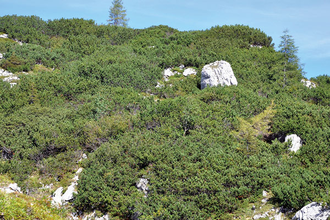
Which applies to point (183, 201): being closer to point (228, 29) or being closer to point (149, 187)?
point (149, 187)

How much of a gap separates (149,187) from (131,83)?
12406mm

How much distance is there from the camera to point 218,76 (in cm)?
2222

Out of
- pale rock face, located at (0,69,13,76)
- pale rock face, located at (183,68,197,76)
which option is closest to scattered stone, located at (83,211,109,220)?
pale rock face, located at (0,69,13,76)

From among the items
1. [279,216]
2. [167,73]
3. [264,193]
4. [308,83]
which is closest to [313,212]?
[279,216]

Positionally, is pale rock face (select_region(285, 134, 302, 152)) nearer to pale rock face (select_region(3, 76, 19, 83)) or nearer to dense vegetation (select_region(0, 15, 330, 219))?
dense vegetation (select_region(0, 15, 330, 219))

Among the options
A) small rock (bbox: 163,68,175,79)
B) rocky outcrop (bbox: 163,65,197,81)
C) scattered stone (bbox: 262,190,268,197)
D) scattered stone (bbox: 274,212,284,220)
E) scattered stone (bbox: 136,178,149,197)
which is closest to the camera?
scattered stone (bbox: 274,212,284,220)

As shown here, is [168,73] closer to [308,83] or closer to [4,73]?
[308,83]

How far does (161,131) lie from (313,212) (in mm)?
8627

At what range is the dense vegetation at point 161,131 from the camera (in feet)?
36.1

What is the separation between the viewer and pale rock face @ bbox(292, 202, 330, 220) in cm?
810

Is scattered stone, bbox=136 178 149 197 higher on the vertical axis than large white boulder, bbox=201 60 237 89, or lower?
lower

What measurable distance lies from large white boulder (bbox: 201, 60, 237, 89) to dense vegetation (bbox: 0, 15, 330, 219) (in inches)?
36.6

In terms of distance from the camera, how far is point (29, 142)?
15242 mm

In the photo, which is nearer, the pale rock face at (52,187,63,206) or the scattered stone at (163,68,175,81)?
the pale rock face at (52,187,63,206)
